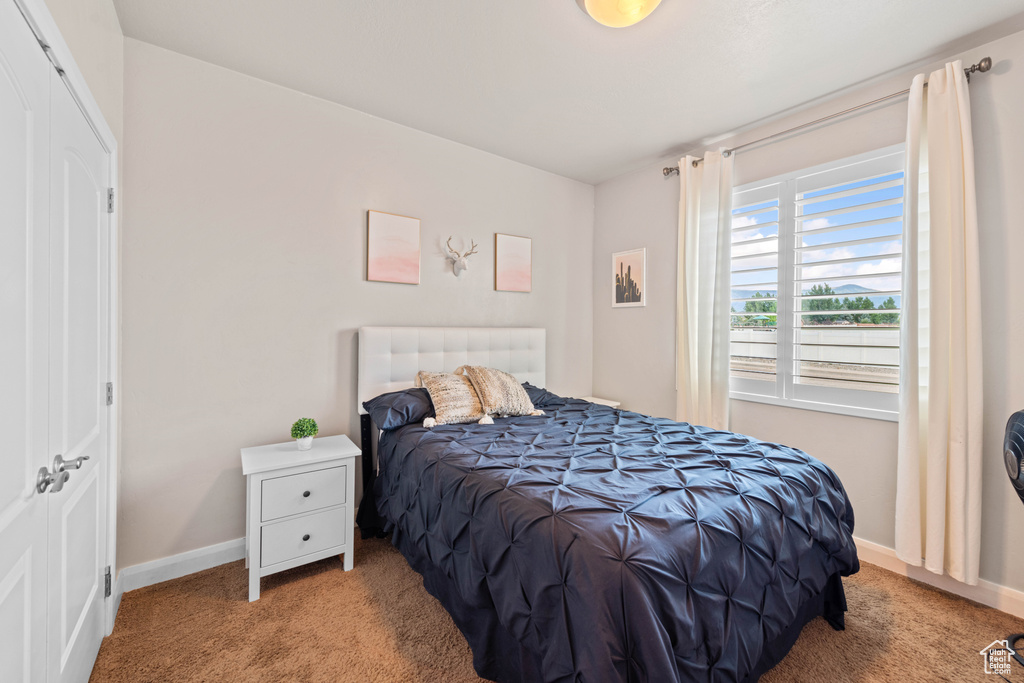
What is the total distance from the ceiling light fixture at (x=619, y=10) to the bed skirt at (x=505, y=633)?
232 centimetres

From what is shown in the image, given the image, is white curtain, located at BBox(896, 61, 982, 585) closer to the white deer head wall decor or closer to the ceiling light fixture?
the ceiling light fixture

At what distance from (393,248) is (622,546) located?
7.98ft

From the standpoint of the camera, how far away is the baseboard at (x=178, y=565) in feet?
7.12

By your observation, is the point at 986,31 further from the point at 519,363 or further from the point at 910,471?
the point at 519,363

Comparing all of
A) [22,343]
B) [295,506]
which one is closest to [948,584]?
[295,506]

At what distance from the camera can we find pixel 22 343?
3.38 ft

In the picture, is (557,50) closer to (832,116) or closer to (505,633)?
(832,116)

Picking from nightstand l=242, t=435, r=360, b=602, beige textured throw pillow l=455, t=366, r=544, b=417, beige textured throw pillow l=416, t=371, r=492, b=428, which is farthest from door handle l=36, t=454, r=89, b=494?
beige textured throw pillow l=455, t=366, r=544, b=417

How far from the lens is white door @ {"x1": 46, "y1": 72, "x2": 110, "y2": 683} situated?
123cm

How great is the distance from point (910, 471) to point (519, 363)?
2.47 metres

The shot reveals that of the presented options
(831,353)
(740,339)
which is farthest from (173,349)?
(831,353)

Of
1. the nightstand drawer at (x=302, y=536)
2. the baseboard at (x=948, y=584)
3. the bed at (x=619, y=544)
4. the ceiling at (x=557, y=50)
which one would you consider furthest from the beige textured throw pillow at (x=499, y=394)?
the baseboard at (x=948, y=584)

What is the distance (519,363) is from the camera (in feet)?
11.7

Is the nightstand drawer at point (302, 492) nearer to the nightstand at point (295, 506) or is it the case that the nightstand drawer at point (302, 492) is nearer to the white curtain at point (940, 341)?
the nightstand at point (295, 506)
